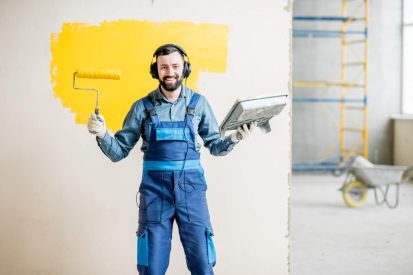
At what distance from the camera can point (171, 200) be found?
2.50m

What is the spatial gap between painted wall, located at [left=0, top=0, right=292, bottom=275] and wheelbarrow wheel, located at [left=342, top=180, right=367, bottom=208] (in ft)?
10.9

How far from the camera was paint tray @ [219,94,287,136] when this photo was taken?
231cm

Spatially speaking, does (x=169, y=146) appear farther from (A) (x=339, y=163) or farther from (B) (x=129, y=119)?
(A) (x=339, y=163)

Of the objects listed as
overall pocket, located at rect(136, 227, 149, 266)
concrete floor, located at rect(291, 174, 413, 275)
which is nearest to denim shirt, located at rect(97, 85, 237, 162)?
overall pocket, located at rect(136, 227, 149, 266)

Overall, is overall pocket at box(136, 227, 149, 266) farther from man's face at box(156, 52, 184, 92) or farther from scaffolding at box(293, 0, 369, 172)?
scaffolding at box(293, 0, 369, 172)

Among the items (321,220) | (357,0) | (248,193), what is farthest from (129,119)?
(357,0)

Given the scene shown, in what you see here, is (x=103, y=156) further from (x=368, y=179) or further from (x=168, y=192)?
(x=368, y=179)

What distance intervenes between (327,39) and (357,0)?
0.88 metres

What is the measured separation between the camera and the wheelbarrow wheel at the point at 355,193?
21.0 ft

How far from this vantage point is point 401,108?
372 inches

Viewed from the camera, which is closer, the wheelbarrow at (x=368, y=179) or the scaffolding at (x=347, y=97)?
the wheelbarrow at (x=368, y=179)

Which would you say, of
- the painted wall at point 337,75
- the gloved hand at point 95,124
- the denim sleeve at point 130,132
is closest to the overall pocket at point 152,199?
the denim sleeve at point 130,132

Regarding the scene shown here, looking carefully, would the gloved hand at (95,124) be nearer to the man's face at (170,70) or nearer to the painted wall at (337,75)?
the man's face at (170,70)

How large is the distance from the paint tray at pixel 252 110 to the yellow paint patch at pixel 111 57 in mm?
803
